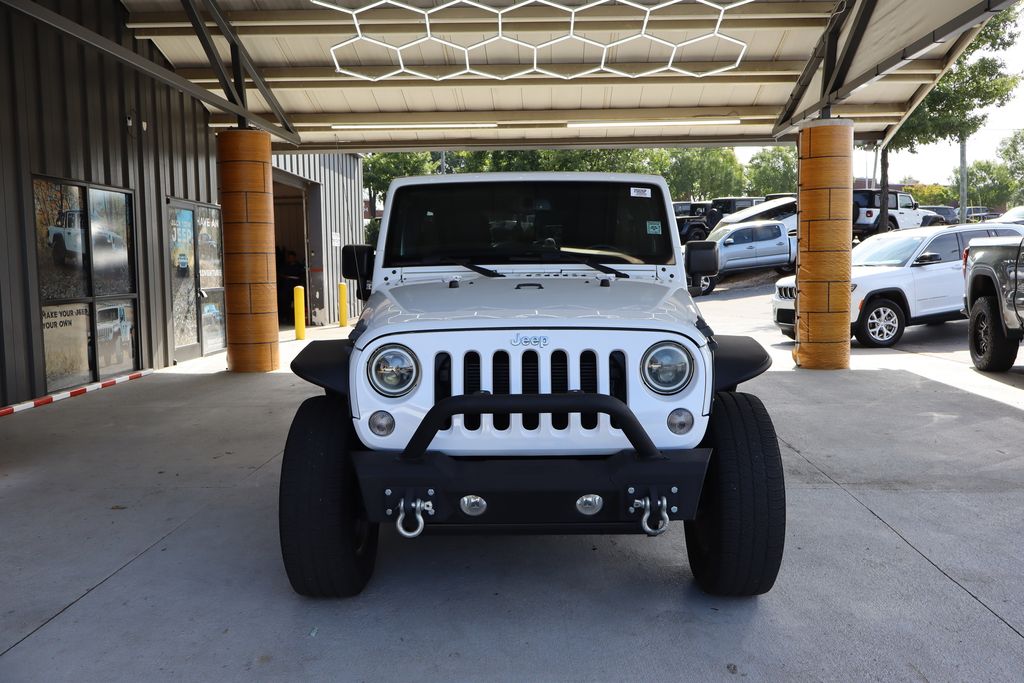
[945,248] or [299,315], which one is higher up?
[945,248]

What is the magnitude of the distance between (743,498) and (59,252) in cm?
824

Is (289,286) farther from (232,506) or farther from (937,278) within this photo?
(232,506)

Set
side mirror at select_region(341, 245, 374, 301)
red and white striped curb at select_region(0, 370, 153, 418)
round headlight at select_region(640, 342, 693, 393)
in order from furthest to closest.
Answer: red and white striped curb at select_region(0, 370, 153, 418) < side mirror at select_region(341, 245, 374, 301) < round headlight at select_region(640, 342, 693, 393)

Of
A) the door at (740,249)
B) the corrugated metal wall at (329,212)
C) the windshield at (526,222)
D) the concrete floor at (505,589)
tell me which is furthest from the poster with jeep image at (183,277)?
the door at (740,249)

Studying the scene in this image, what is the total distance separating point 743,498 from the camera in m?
3.33

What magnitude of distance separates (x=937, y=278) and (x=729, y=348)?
33.3 ft

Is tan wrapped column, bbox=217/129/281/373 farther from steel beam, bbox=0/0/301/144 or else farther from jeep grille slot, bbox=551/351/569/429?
jeep grille slot, bbox=551/351/569/429

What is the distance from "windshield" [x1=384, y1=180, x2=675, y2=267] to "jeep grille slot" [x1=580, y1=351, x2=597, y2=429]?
4.42 ft

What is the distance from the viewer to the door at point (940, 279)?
12.3 m

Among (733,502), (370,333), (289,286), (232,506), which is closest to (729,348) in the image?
(733,502)

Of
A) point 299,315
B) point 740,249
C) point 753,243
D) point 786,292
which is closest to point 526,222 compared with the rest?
point 786,292

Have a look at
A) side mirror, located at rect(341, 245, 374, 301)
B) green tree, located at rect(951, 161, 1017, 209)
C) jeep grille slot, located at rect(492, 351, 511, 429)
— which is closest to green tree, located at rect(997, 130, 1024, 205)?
green tree, located at rect(951, 161, 1017, 209)

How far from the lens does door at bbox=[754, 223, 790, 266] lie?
21.3 m

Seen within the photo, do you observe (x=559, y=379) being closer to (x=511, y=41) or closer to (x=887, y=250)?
(x=511, y=41)
